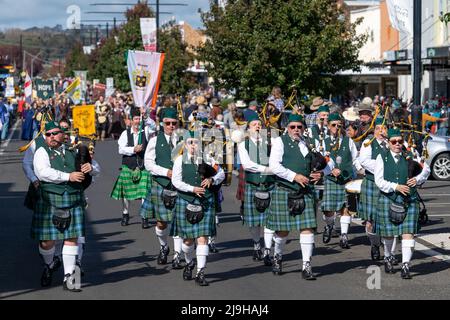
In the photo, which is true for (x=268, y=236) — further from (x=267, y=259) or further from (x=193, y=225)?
(x=193, y=225)

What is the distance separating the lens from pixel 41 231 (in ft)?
33.0

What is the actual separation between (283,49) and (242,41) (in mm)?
1080

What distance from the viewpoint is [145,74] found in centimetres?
2192

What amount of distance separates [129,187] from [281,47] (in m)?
11.3

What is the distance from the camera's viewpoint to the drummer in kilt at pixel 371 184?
39.3ft

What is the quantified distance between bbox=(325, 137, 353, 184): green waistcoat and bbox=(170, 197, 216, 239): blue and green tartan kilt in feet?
10.3

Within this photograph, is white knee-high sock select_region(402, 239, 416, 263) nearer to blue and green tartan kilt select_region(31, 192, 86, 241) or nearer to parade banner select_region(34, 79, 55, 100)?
blue and green tartan kilt select_region(31, 192, 86, 241)

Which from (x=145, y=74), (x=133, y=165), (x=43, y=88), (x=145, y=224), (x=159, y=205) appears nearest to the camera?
(x=159, y=205)

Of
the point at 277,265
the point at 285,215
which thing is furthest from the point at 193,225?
the point at 277,265

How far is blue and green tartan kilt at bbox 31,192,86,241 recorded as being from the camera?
10023 mm

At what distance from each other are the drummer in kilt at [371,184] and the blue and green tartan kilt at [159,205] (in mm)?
2332

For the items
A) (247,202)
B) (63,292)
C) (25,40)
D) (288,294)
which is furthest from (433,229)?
(25,40)

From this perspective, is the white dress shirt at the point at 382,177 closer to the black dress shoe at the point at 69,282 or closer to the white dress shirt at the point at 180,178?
the white dress shirt at the point at 180,178
